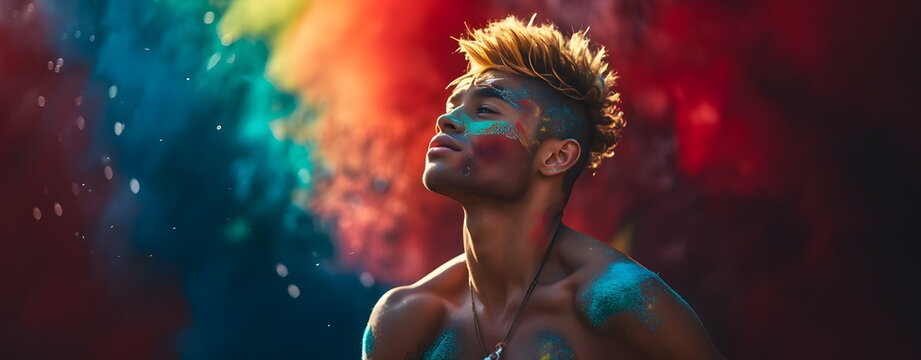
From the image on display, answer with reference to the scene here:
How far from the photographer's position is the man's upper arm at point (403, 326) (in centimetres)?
279

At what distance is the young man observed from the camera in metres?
2.50

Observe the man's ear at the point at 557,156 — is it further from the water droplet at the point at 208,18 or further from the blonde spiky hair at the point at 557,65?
the water droplet at the point at 208,18

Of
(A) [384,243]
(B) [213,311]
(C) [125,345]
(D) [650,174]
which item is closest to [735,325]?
(D) [650,174]

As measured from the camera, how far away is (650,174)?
389 centimetres

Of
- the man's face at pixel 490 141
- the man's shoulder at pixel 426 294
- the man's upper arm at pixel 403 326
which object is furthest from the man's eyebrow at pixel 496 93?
the man's upper arm at pixel 403 326

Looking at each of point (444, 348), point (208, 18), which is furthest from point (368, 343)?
point (208, 18)

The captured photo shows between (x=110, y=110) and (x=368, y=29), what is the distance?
1444 mm

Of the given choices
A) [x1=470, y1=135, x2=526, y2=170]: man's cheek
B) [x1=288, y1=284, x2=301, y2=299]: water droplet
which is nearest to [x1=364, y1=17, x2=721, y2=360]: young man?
[x1=470, y1=135, x2=526, y2=170]: man's cheek

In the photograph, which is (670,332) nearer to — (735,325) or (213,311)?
(735,325)

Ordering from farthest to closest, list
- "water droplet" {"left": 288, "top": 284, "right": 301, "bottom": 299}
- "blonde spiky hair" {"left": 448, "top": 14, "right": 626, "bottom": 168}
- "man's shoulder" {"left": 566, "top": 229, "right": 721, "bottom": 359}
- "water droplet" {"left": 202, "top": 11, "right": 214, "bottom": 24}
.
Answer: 1. "water droplet" {"left": 202, "top": 11, "right": 214, "bottom": 24}
2. "water droplet" {"left": 288, "top": 284, "right": 301, "bottom": 299}
3. "blonde spiky hair" {"left": 448, "top": 14, "right": 626, "bottom": 168}
4. "man's shoulder" {"left": 566, "top": 229, "right": 721, "bottom": 359}

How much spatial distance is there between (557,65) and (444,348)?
89 cm

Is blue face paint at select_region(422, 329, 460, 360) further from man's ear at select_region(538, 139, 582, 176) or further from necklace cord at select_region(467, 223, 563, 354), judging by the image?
man's ear at select_region(538, 139, 582, 176)

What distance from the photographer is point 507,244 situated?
2.74m

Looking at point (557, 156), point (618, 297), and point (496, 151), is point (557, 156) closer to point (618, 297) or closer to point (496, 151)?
point (496, 151)
